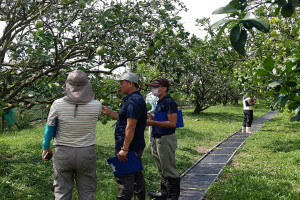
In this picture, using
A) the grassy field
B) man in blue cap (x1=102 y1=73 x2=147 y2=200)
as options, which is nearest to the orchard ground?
the grassy field

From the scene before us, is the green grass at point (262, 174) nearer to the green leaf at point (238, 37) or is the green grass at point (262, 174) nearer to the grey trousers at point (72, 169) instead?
the grey trousers at point (72, 169)

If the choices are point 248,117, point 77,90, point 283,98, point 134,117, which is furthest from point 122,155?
point 248,117

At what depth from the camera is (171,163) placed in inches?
163

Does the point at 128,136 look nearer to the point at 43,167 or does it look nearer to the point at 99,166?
the point at 99,166

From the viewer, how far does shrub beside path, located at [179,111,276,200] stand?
4.69 metres

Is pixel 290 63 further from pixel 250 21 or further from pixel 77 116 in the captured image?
pixel 77 116

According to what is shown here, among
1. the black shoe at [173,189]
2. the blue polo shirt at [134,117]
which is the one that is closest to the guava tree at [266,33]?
the blue polo shirt at [134,117]

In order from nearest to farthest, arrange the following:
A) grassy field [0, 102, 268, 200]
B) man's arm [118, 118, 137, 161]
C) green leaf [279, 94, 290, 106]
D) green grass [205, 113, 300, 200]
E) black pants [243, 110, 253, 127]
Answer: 1. green leaf [279, 94, 290, 106]
2. man's arm [118, 118, 137, 161]
3. green grass [205, 113, 300, 200]
4. grassy field [0, 102, 268, 200]
5. black pants [243, 110, 253, 127]

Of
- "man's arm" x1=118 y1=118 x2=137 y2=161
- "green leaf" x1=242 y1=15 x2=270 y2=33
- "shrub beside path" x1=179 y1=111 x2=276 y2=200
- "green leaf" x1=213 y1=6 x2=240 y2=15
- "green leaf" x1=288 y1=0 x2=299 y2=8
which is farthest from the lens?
"shrub beside path" x1=179 y1=111 x2=276 y2=200

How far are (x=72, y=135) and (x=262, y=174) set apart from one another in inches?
147

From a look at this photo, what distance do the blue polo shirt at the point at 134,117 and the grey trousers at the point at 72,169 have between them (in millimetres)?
411

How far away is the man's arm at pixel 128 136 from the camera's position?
10.9 feet

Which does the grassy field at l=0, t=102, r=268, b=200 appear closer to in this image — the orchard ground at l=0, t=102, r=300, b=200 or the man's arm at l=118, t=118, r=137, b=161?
the orchard ground at l=0, t=102, r=300, b=200

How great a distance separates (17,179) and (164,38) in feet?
10.3
